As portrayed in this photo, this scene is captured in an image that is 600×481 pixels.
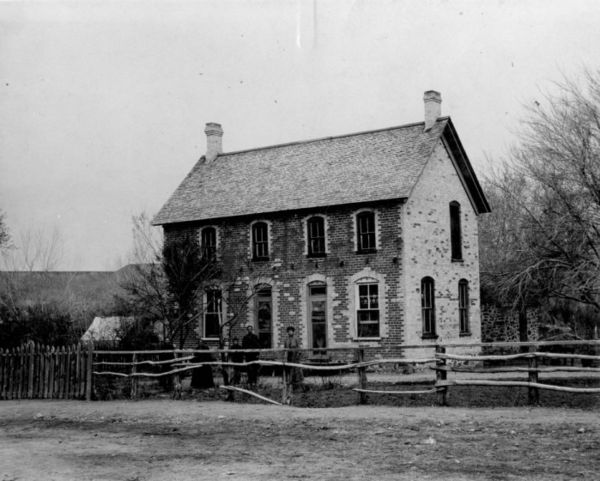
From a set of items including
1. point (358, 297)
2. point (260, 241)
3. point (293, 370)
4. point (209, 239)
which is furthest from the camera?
point (209, 239)

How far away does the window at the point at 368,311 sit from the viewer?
986 inches

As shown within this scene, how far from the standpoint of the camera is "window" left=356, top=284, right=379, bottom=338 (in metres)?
25.0

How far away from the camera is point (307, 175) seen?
91.1 ft

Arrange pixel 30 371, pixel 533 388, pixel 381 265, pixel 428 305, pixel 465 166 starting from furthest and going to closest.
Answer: pixel 465 166, pixel 428 305, pixel 381 265, pixel 30 371, pixel 533 388

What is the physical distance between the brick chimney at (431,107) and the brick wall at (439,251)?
2.79ft

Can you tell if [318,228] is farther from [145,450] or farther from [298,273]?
[145,450]

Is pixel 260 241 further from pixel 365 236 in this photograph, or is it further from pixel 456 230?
pixel 456 230

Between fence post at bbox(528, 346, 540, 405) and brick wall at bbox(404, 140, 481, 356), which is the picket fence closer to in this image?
fence post at bbox(528, 346, 540, 405)

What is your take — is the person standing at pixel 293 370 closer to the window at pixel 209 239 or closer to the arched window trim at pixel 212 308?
the arched window trim at pixel 212 308

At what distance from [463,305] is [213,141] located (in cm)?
1248

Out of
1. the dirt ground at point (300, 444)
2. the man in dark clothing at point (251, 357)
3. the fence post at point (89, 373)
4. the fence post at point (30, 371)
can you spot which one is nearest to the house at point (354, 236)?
the man in dark clothing at point (251, 357)

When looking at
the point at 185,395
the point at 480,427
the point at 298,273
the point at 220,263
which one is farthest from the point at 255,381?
the point at 220,263

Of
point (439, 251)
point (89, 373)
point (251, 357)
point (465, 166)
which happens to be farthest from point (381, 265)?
point (89, 373)

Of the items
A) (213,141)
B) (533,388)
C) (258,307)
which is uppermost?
(213,141)
